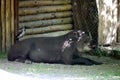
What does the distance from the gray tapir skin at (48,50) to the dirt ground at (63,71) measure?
1.10ft

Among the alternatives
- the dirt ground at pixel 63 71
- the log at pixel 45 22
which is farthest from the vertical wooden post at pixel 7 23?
the dirt ground at pixel 63 71

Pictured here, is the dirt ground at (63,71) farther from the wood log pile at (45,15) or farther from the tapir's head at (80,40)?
the wood log pile at (45,15)

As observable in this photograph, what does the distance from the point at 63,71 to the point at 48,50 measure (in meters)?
1.57

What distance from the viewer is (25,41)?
1104 cm

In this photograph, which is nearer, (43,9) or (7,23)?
(7,23)

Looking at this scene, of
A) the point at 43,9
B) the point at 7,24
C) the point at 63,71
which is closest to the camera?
the point at 63,71

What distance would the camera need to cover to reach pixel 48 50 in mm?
10906

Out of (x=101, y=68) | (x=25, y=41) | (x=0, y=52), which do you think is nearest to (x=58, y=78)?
(x=101, y=68)

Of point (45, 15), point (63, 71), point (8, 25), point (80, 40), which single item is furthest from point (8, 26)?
point (63, 71)

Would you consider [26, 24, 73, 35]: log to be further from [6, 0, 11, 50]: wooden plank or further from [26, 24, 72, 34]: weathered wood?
[6, 0, 11, 50]: wooden plank

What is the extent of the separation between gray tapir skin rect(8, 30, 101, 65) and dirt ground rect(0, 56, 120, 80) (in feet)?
1.10

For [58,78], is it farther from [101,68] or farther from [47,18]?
[47,18]

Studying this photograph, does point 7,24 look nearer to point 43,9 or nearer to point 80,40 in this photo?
point 43,9

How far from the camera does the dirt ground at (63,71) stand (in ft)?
28.1
